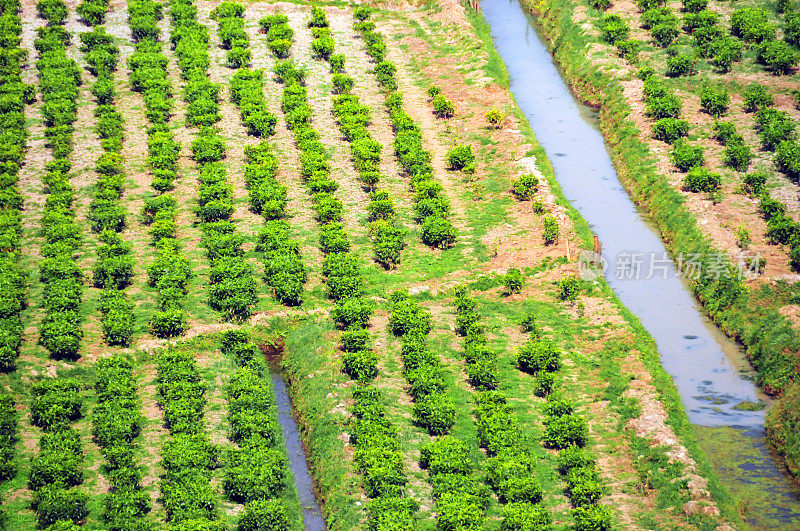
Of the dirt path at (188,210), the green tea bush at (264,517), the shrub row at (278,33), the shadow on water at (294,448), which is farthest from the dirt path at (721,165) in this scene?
the dirt path at (188,210)

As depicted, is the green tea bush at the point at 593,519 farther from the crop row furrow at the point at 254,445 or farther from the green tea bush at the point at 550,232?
the green tea bush at the point at 550,232

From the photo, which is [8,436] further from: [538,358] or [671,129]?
[671,129]

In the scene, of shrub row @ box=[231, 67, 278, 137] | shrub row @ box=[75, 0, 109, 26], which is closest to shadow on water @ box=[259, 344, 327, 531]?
shrub row @ box=[231, 67, 278, 137]

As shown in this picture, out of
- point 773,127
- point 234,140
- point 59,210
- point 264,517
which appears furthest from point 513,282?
point 59,210

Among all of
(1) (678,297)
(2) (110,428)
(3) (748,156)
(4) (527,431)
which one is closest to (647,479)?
(4) (527,431)

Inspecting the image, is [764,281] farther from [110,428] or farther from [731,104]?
[110,428]

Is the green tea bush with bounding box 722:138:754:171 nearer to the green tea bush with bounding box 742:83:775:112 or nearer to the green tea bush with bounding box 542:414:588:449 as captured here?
the green tea bush with bounding box 742:83:775:112
